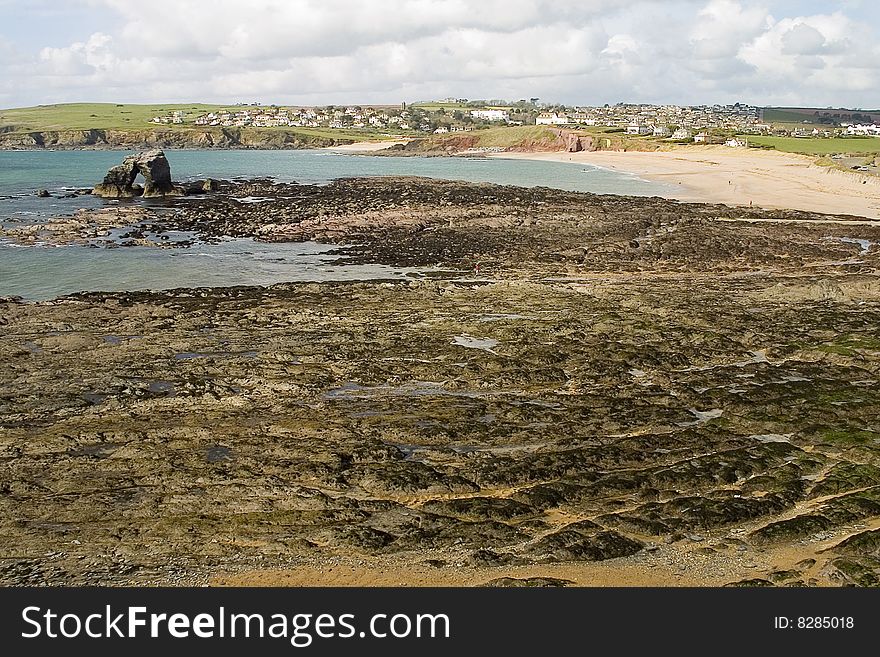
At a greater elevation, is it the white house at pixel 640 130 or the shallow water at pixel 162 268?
the white house at pixel 640 130

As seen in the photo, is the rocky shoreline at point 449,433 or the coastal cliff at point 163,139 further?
the coastal cliff at point 163,139

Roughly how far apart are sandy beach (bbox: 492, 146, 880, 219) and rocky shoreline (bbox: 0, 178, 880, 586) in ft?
93.0

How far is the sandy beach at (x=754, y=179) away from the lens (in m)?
52.2

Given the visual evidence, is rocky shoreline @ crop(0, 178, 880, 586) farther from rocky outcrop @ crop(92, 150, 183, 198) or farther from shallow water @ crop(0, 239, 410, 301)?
rocky outcrop @ crop(92, 150, 183, 198)

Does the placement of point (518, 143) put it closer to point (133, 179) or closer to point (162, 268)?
point (133, 179)

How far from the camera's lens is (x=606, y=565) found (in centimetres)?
936

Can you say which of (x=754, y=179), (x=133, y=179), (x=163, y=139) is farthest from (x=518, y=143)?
(x=133, y=179)

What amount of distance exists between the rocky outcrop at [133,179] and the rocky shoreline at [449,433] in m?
37.6

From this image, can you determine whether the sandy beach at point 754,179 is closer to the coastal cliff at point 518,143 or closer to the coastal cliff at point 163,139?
the coastal cliff at point 518,143

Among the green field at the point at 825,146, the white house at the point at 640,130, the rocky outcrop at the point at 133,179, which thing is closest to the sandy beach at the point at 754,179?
the green field at the point at 825,146

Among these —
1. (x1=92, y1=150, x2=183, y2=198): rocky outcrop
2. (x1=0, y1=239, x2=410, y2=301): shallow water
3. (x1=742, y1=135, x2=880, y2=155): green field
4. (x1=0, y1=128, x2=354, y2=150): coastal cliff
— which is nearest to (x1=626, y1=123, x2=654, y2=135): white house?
(x1=742, y1=135, x2=880, y2=155): green field

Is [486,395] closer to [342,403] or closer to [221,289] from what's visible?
[342,403]

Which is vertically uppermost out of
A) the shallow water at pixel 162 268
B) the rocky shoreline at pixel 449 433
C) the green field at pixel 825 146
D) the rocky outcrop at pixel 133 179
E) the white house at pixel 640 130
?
the white house at pixel 640 130

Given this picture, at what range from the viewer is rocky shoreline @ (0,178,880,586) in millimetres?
9516
